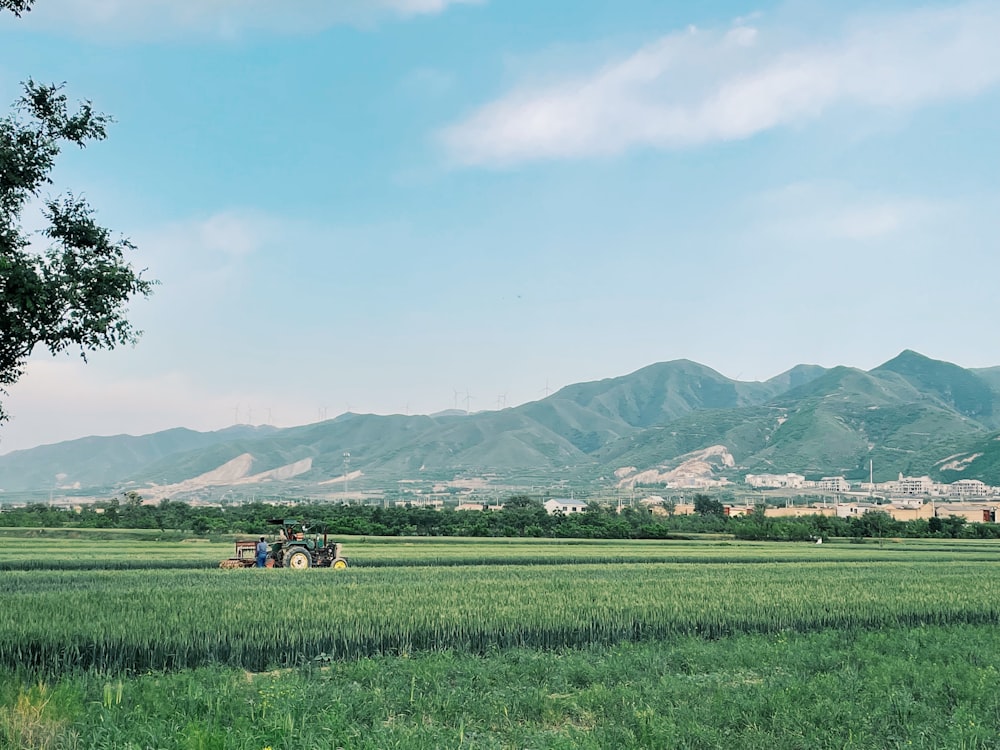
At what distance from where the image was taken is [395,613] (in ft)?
54.3

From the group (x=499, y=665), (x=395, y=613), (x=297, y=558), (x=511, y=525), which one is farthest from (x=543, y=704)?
(x=511, y=525)

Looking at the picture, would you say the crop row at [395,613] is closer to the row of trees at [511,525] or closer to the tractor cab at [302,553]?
the tractor cab at [302,553]

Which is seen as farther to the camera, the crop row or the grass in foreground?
the crop row

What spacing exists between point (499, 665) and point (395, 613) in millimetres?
3377

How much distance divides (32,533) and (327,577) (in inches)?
2123

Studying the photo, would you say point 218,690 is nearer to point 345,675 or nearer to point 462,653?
point 345,675

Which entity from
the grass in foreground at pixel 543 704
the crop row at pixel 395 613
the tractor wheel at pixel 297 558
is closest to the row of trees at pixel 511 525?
the tractor wheel at pixel 297 558

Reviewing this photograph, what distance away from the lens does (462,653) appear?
15.2 meters

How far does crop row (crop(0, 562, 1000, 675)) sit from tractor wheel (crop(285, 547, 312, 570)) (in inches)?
242

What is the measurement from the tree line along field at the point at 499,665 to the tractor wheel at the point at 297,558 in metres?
8.59

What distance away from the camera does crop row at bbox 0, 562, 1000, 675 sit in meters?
14.4

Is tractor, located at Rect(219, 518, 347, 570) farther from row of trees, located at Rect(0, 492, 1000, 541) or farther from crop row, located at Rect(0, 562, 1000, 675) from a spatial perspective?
row of trees, located at Rect(0, 492, 1000, 541)

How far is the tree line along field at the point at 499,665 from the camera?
9.92 m

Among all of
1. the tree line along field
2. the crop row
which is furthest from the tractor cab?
the tree line along field
